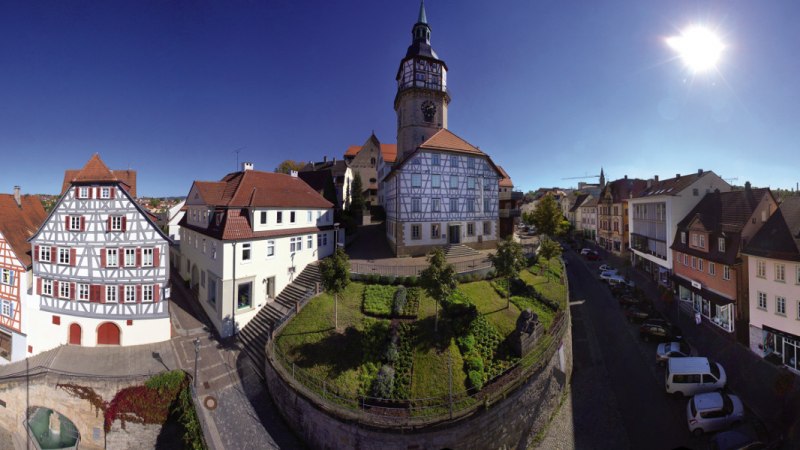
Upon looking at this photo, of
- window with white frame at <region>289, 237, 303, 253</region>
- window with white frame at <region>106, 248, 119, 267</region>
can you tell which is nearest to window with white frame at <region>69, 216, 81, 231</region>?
window with white frame at <region>106, 248, 119, 267</region>

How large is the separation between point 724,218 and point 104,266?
46.4 m

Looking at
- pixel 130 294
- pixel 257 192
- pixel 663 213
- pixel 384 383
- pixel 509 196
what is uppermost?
pixel 509 196

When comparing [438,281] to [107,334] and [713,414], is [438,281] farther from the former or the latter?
[107,334]

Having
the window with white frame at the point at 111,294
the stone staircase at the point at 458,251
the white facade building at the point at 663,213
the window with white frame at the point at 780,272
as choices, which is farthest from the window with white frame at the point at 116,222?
the white facade building at the point at 663,213

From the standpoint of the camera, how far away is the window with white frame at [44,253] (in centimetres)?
2191

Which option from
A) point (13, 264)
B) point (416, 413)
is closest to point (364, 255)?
point (416, 413)

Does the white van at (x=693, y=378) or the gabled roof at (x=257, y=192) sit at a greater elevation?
the gabled roof at (x=257, y=192)

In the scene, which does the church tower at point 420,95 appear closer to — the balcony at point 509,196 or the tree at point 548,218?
the balcony at point 509,196

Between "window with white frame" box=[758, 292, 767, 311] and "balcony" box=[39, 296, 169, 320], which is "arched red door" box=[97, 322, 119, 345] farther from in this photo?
"window with white frame" box=[758, 292, 767, 311]

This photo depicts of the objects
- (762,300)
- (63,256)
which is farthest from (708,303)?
(63,256)

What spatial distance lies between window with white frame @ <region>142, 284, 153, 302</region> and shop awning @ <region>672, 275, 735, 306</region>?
40664 mm

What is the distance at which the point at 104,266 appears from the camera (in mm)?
21062

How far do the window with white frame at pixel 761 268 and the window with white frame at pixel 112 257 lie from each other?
42439 millimetres

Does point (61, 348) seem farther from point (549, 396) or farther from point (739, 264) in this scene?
point (739, 264)
